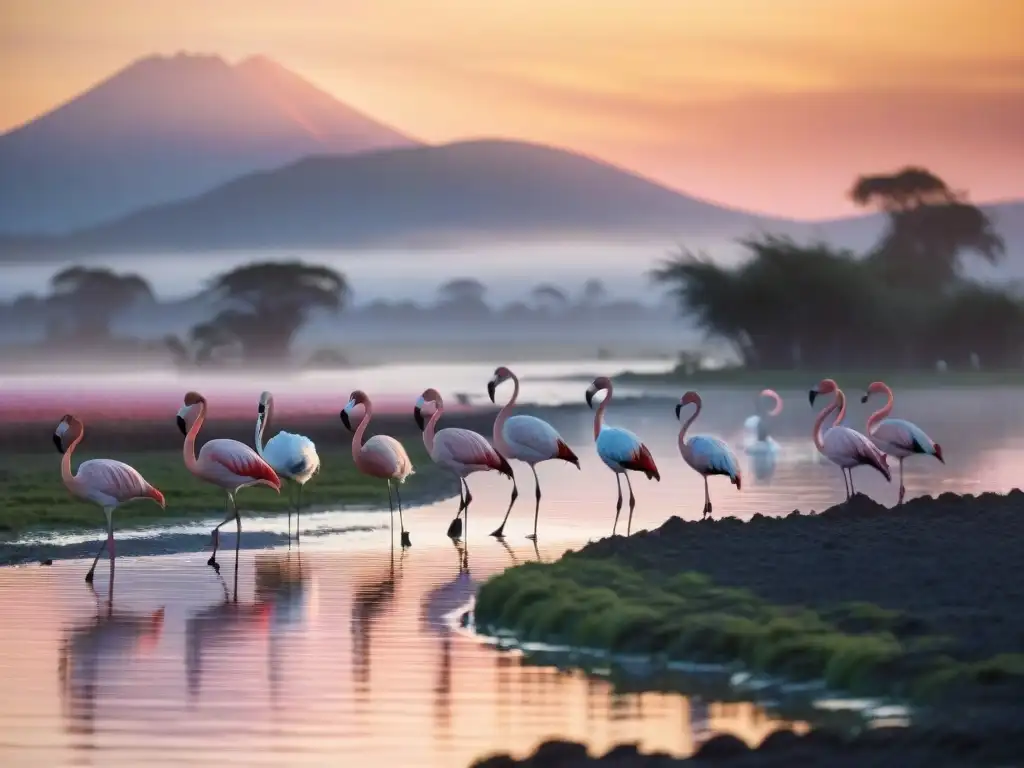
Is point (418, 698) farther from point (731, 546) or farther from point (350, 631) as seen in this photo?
point (731, 546)

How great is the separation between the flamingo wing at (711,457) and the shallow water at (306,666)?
853mm

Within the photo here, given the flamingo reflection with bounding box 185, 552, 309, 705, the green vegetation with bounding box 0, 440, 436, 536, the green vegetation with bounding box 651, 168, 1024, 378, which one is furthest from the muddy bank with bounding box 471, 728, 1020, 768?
the green vegetation with bounding box 651, 168, 1024, 378

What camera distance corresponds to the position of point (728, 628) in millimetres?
12523

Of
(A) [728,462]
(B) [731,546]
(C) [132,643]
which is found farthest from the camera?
(A) [728,462]

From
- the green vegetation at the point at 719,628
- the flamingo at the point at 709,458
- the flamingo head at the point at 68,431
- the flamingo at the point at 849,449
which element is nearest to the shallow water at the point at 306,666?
the green vegetation at the point at 719,628

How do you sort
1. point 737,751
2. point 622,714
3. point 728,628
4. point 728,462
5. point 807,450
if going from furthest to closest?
point 807,450, point 728,462, point 728,628, point 622,714, point 737,751

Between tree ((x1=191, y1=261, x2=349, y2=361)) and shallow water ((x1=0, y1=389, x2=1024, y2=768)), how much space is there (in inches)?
2896

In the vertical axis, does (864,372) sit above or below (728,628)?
above

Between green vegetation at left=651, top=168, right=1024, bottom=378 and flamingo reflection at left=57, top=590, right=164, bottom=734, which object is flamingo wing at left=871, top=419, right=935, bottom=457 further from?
green vegetation at left=651, top=168, right=1024, bottom=378

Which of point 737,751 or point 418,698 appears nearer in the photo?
point 737,751

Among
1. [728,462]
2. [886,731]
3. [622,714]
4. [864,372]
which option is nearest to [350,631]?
[622,714]

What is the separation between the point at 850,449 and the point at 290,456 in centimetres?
526

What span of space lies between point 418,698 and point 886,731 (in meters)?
2.81

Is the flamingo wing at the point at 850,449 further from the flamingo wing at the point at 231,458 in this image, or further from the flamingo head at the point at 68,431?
the flamingo head at the point at 68,431
